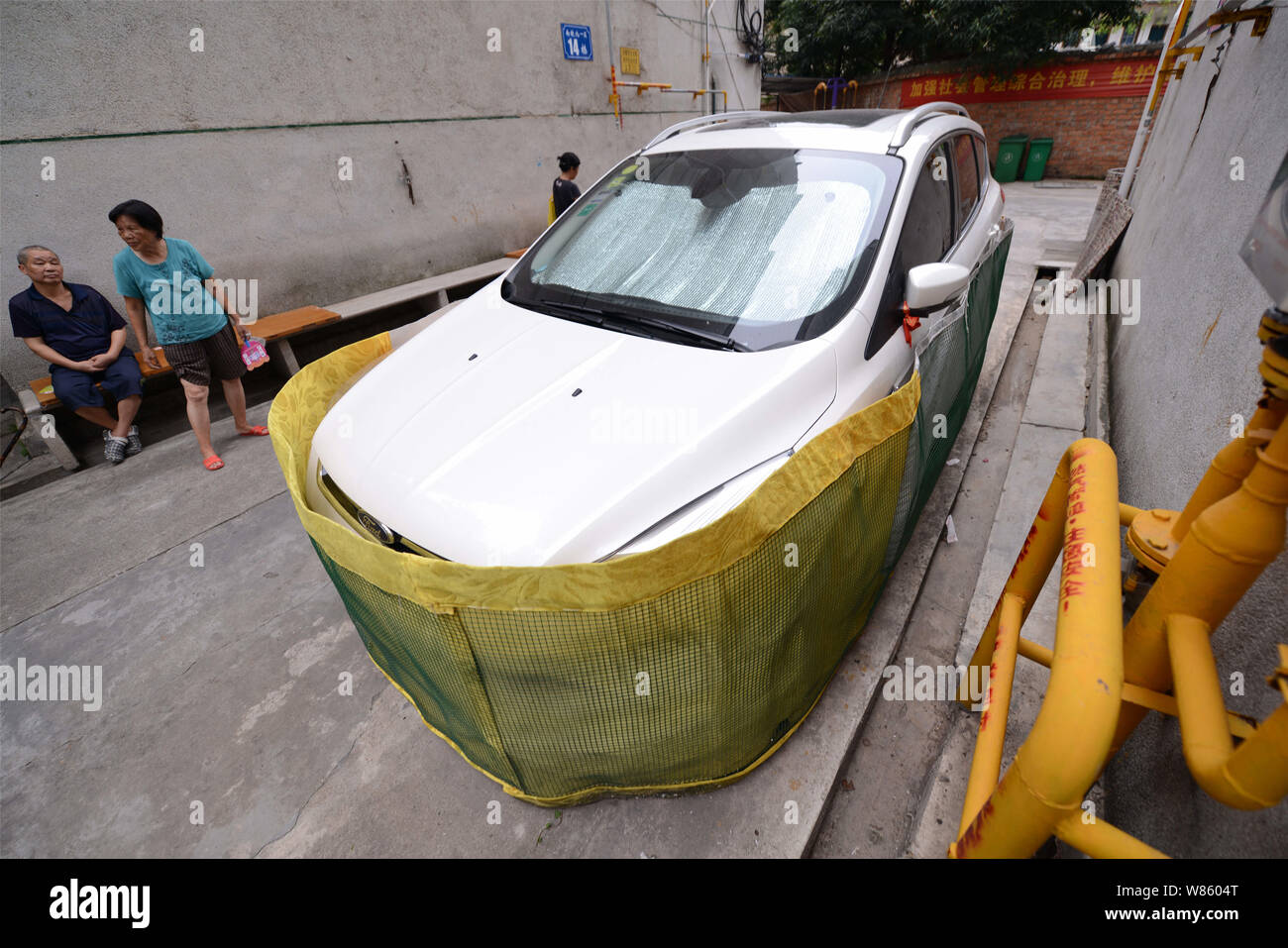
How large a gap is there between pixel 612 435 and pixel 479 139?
6.69 metres

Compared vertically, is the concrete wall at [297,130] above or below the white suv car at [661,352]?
above

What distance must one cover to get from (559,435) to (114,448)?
4490mm

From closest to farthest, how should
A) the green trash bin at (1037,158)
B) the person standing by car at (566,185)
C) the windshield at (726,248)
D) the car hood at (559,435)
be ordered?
the car hood at (559,435)
the windshield at (726,248)
the person standing by car at (566,185)
the green trash bin at (1037,158)

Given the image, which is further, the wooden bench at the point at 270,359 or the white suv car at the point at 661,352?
the wooden bench at the point at 270,359

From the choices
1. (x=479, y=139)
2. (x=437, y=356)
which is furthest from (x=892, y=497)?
(x=479, y=139)

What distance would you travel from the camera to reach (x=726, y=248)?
2.43 m

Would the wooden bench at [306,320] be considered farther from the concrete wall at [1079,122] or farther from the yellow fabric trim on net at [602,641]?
the concrete wall at [1079,122]

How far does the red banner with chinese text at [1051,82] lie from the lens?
13.0 metres

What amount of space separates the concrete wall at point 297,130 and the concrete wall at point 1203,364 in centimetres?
666

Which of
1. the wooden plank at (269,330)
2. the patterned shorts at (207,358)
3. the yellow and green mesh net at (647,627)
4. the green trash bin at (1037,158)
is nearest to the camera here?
the yellow and green mesh net at (647,627)

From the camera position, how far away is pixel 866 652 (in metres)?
2.47

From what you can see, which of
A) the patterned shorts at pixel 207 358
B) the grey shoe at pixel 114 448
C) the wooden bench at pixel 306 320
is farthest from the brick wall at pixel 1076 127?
the grey shoe at pixel 114 448

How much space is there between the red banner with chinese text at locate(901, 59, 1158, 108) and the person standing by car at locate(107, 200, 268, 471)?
18.2 meters

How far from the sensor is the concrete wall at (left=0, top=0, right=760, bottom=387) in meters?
4.09
